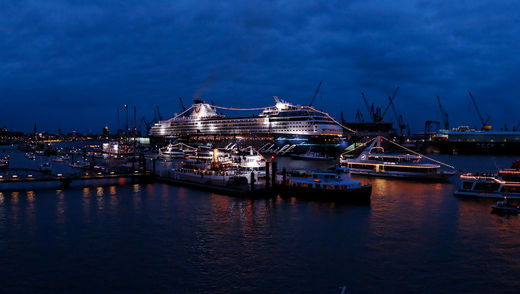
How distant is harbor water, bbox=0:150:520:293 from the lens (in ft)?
55.4

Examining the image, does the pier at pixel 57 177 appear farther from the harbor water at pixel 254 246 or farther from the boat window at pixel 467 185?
the boat window at pixel 467 185

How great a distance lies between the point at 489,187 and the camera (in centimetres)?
3497

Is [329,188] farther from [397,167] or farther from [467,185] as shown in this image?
[397,167]

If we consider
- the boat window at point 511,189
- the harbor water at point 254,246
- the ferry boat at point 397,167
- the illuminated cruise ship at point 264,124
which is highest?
the illuminated cruise ship at point 264,124

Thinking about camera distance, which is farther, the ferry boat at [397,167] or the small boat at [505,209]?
the ferry boat at [397,167]

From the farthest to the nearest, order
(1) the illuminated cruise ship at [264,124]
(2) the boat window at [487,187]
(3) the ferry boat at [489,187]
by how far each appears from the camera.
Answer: (1) the illuminated cruise ship at [264,124] → (2) the boat window at [487,187] → (3) the ferry boat at [489,187]

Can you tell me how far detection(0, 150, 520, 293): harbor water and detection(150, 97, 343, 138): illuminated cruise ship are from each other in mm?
70756

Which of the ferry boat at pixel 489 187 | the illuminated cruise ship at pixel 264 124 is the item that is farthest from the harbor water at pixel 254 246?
the illuminated cruise ship at pixel 264 124

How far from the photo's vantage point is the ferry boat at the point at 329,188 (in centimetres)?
3359

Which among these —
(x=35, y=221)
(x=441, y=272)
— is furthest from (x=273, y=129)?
(x=441, y=272)

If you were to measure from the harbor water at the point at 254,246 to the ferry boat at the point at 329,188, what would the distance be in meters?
1.74

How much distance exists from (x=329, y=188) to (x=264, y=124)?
266 ft

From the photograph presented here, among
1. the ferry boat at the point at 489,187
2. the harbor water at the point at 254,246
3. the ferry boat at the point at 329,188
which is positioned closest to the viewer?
the harbor water at the point at 254,246

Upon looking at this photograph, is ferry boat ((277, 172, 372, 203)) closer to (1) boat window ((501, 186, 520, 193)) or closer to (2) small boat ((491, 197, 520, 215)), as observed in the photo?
(2) small boat ((491, 197, 520, 215))
